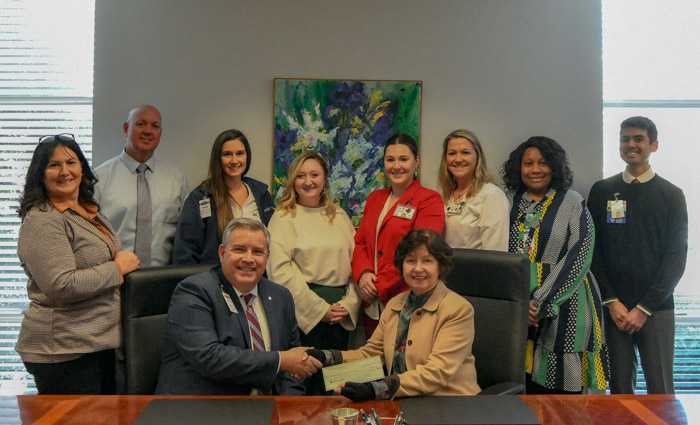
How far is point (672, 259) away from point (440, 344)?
1.89 meters

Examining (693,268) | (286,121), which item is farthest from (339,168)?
(693,268)

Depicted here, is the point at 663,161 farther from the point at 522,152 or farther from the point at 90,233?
the point at 90,233

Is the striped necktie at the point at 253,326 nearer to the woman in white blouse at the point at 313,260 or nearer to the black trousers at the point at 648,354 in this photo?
the woman in white blouse at the point at 313,260

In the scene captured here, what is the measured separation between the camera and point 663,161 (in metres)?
4.23

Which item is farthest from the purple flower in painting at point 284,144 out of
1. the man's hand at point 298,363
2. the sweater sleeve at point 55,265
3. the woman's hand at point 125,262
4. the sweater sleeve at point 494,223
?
the man's hand at point 298,363

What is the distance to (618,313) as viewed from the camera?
3.50 metres

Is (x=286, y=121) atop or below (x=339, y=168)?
atop

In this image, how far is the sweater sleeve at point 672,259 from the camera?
3418 mm

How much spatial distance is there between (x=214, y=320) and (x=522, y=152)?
2.18 meters

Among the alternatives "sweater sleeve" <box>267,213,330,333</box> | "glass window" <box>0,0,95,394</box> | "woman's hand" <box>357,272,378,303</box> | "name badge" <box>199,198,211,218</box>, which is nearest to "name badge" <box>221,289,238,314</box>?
"sweater sleeve" <box>267,213,330,333</box>

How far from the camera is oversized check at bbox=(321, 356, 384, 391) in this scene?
197 centimetres

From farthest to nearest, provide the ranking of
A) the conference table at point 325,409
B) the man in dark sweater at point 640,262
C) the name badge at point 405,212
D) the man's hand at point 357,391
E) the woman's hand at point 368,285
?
1. the man in dark sweater at point 640,262
2. the name badge at point 405,212
3. the woman's hand at point 368,285
4. the man's hand at point 357,391
5. the conference table at point 325,409

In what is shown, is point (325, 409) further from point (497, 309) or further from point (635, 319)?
point (635, 319)

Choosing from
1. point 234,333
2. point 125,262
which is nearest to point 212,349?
point 234,333
